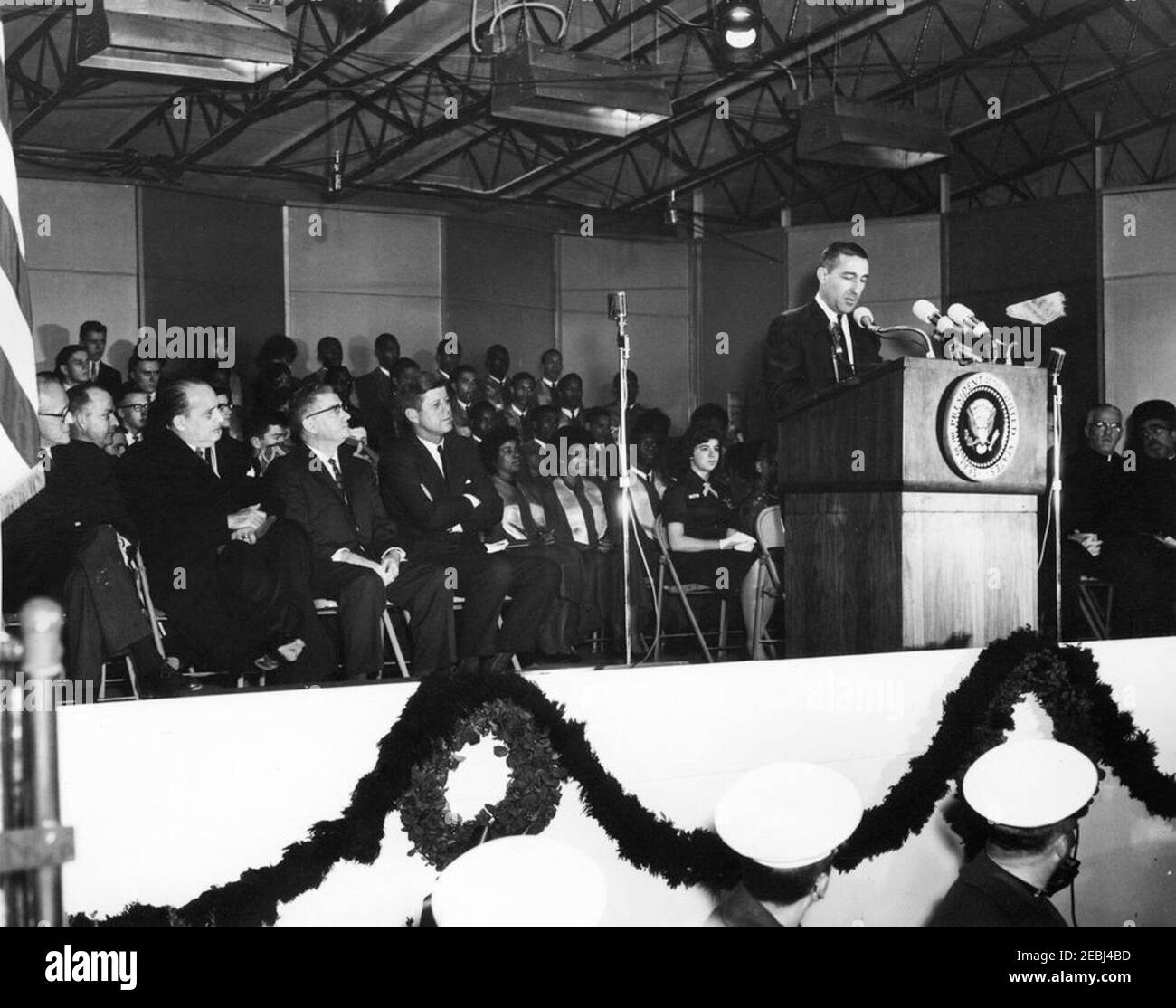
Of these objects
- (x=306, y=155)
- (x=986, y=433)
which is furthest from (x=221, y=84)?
(x=986, y=433)

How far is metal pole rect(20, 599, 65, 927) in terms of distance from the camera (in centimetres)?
171

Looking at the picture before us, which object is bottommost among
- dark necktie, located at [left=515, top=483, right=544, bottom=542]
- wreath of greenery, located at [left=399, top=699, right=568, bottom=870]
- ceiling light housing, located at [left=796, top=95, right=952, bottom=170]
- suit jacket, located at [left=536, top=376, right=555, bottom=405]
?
wreath of greenery, located at [left=399, top=699, right=568, bottom=870]

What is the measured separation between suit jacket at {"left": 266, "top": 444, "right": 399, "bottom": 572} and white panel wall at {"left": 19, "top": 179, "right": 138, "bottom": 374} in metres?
4.91

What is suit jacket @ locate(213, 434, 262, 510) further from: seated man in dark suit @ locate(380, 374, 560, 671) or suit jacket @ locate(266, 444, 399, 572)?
seated man in dark suit @ locate(380, 374, 560, 671)

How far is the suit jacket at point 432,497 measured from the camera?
5.02m

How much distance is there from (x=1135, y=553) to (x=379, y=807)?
4.43 meters

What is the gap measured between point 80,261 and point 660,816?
25.0 ft

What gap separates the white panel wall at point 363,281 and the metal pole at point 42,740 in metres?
8.55

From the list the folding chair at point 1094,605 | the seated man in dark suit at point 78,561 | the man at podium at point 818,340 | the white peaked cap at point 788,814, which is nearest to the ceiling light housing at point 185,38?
the seated man in dark suit at point 78,561

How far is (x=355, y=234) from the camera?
34.5 feet

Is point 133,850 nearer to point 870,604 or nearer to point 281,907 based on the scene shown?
point 281,907

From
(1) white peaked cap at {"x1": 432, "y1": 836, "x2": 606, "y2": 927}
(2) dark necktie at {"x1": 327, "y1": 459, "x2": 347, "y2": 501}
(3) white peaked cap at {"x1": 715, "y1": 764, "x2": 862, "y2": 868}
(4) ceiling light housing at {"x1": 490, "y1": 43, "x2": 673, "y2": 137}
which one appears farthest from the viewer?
(4) ceiling light housing at {"x1": 490, "y1": 43, "x2": 673, "y2": 137}

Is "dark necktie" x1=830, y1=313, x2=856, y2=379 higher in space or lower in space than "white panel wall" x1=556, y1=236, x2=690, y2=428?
lower

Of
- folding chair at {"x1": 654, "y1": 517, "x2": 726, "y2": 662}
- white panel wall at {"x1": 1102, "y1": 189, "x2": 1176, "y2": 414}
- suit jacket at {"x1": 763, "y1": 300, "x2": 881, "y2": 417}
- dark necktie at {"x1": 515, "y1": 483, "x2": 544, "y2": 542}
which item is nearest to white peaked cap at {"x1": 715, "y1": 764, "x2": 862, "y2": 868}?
suit jacket at {"x1": 763, "y1": 300, "x2": 881, "y2": 417}
